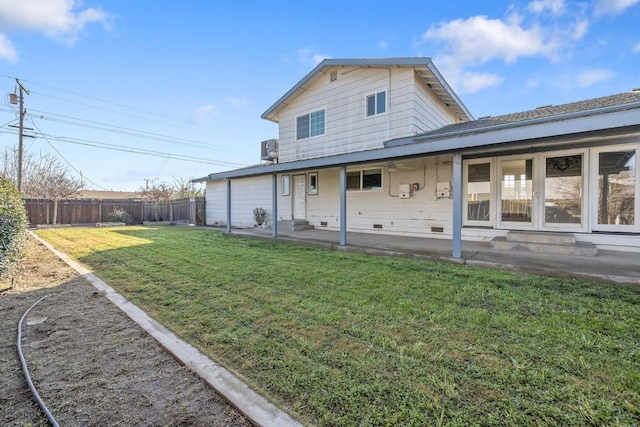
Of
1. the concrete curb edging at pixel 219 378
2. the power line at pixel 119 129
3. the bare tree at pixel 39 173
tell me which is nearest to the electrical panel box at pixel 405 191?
the concrete curb edging at pixel 219 378

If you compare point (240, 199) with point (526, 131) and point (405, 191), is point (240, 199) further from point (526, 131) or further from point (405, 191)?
point (526, 131)

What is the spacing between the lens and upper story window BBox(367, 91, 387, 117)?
920cm

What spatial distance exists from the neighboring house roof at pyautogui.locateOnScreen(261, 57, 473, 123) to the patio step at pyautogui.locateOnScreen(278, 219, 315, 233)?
4875mm

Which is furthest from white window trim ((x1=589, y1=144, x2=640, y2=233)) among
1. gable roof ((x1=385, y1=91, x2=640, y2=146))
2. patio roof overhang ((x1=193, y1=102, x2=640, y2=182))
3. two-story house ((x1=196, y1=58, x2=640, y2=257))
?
gable roof ((x1=385, y1=91, x2=640, y2=146))

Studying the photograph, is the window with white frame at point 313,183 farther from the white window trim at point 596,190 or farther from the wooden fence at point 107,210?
the wooden fence at point 107,210

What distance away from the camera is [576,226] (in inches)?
253

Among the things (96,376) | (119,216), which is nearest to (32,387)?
(96,376)

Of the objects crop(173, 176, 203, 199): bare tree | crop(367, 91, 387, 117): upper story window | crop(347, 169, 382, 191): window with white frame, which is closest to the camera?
crop(367, 91, 387, 117): upper story window

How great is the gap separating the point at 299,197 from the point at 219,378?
10017mm

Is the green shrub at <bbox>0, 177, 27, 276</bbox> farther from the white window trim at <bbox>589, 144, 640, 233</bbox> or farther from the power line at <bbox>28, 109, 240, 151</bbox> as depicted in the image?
the power line at <bbox>28, 109, 240, 151</bbox>

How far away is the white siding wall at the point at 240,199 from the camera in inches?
527

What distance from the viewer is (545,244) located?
236 inches

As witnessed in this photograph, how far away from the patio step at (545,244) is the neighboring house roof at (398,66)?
201 inches

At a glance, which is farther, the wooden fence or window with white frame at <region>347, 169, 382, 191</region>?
the wooden fence
